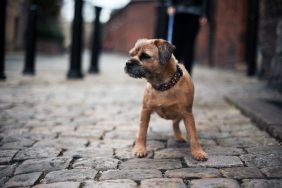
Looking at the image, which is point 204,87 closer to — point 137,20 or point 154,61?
point 154,61

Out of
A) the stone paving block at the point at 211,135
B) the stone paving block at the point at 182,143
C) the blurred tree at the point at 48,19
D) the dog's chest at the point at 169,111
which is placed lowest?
the stone paving block at the point at 182,143

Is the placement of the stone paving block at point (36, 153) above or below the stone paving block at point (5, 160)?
above

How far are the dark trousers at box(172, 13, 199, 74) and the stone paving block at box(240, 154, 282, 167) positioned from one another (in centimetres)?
347

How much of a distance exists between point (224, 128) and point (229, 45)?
10134 millimetres

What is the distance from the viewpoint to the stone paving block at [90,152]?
10.7ft

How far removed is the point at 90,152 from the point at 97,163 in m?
0.33

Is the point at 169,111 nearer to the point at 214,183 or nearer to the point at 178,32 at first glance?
the point at 214,183

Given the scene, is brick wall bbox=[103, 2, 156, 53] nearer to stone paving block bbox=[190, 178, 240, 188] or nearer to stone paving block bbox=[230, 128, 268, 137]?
stone paving block bbox=[230, 128, 268, 137]

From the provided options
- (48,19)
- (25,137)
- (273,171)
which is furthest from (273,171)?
(48,19)

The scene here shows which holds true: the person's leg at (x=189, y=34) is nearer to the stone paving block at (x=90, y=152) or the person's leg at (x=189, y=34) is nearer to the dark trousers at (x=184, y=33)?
the dark trousers at (x=184, y=33)

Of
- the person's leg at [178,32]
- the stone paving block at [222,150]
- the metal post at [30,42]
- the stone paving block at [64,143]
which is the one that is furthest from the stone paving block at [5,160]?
the metal post at [30,42]

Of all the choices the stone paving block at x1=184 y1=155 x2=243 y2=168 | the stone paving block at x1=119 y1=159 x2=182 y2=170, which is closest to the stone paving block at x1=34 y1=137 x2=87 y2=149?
the stone paving block at x1=119 y1=159 x2=182 y2=170

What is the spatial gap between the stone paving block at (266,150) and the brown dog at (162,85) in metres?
0.49

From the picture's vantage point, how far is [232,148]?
11.3ft
